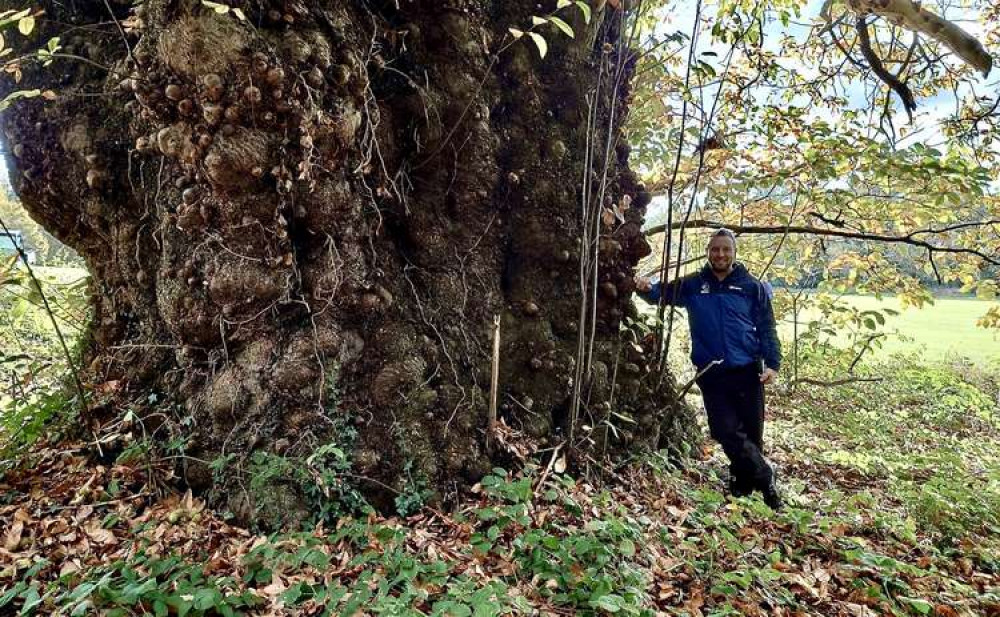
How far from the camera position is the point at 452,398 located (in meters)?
2.97

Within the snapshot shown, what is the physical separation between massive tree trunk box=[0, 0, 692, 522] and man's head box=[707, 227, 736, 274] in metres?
0.92

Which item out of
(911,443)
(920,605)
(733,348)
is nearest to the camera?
(920,605)

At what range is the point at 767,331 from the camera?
13.1ft

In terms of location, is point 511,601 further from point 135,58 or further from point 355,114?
point 135,58

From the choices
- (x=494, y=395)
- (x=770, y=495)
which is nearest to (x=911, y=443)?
(x=770, y=495)

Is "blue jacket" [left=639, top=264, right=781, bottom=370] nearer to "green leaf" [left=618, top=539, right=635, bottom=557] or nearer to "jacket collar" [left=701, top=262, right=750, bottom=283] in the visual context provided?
"jacket collar" [left=701, top=262, right=750, bottom=283]

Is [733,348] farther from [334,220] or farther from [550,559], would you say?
[334,220]

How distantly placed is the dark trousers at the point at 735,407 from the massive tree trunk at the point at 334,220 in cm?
84

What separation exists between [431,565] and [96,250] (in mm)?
2898

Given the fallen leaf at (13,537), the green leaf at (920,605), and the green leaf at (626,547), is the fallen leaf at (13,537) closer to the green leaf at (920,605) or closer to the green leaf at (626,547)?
the green leaf at (626,547)

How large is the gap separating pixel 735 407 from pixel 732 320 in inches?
27.3

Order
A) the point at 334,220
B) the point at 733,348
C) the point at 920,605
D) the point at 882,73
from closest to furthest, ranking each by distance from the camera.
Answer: the point at 920,605
the point at 334,220
the point at 733,348
the point at 882,73

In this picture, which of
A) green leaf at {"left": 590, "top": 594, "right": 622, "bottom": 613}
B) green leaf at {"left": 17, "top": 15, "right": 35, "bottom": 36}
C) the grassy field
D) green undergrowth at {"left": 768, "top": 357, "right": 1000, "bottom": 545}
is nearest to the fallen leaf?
green leaf at {"left": 17, "top": 15, "right": 35, "bottom": 36}

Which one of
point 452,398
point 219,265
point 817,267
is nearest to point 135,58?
point 219,265
